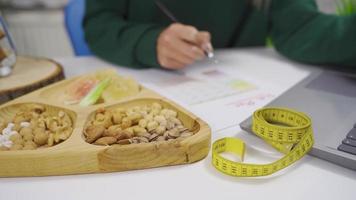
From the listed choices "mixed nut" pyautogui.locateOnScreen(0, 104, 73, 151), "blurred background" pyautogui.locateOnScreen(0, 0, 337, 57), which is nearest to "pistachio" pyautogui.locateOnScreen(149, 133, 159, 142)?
"mixed nut" pyautogui.locateOnScreen(0, 104, 73, 151)

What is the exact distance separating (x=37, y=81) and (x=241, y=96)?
404 mm

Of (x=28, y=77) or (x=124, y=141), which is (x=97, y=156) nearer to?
(x=124, y=141)

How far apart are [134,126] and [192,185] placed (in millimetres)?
133

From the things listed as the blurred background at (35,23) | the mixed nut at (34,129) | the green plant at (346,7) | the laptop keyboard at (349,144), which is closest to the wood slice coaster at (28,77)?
the mixed nut at (34,129)

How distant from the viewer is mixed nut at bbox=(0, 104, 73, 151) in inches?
17.8

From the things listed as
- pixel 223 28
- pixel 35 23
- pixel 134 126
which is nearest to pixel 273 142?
pixel 134 126

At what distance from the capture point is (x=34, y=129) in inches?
19.0

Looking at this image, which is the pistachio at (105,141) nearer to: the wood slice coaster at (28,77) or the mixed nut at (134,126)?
the mixed nut at (134,126)

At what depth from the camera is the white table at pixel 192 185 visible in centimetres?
39

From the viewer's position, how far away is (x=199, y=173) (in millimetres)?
425

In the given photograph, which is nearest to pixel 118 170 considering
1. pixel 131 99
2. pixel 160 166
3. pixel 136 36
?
pixel 160 166

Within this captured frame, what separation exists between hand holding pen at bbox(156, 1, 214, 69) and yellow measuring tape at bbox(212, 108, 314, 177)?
0.85 feet

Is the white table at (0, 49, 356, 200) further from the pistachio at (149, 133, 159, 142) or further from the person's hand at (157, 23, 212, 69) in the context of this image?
the person's hand at (157, 23, 212, 69)

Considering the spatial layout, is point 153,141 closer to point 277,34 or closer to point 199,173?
point 199,173
